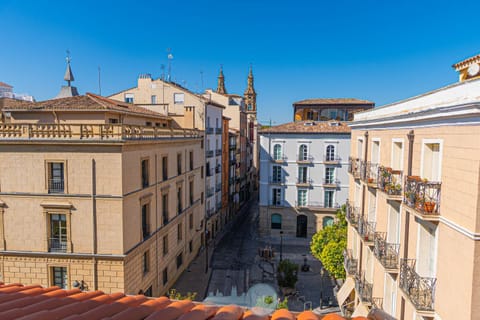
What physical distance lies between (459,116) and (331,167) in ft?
99.7

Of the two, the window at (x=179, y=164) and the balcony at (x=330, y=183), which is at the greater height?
the window at (x=179, y=164)

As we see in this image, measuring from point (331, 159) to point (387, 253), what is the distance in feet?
84.4

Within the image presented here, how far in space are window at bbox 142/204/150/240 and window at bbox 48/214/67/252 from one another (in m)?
4.48

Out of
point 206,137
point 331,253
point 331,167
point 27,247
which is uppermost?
point 206,137

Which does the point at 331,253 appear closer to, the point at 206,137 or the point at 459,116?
the point at 459,116

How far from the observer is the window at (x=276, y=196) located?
132ft

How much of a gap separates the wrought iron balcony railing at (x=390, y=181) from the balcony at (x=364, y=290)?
535 centimetres

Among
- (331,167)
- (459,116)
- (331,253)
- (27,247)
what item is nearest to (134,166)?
(27,247)

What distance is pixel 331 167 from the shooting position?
3859cm

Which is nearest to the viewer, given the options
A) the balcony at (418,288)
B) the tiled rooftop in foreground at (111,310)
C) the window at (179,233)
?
the tiled rooftop in foreground at (111,310)

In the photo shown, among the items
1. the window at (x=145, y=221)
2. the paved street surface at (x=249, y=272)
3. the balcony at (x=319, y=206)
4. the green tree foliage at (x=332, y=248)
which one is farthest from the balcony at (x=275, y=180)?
the window at (x=145, y=221)

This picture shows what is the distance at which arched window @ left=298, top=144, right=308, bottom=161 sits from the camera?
3922cm

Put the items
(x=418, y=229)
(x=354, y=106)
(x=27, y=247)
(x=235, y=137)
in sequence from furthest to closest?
(x=235, y=137) → (x=354, y=106) → (x=27, y=247) → (x=418, y=229)

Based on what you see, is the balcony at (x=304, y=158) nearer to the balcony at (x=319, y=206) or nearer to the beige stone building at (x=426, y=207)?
the balcony at (x=319, y=206)
